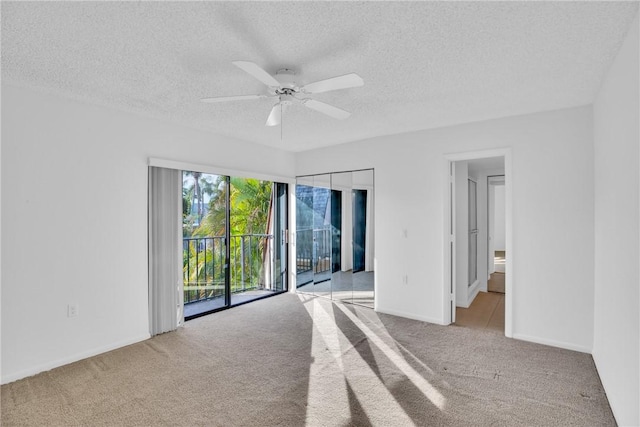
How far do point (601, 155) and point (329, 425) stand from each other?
9.78 ft

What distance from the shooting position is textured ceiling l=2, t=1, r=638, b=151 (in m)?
1.72

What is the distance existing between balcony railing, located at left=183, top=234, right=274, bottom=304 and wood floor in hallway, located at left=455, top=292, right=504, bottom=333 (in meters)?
3.18

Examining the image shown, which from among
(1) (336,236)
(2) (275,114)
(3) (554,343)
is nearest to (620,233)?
(3) (554,343)

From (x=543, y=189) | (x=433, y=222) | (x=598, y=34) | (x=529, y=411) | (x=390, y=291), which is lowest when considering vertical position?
(x=529, y=411)

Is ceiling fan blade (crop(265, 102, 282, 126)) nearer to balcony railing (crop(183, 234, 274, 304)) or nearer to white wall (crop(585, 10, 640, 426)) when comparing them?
white wall (crop(585, 10, 640, 426))

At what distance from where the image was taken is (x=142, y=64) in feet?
7.64

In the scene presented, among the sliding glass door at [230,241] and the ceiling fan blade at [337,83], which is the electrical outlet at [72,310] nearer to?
the sliding glass door at [230,241]

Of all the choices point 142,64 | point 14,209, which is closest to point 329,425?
point 142,64

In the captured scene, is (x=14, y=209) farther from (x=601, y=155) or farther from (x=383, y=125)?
(x=601, y=155)

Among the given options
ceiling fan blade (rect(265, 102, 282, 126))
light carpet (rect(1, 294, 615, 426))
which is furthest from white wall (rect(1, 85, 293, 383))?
ceiling fan blade (rect(265, 102, 282, 126))

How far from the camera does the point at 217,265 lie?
4.77m

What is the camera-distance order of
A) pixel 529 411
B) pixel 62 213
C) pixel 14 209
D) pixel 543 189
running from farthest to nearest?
pixel 543 189, pixel 62 213, pixel 14 209, pixel 529 411

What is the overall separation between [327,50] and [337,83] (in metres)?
0.25

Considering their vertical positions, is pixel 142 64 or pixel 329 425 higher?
pixel 142 64
